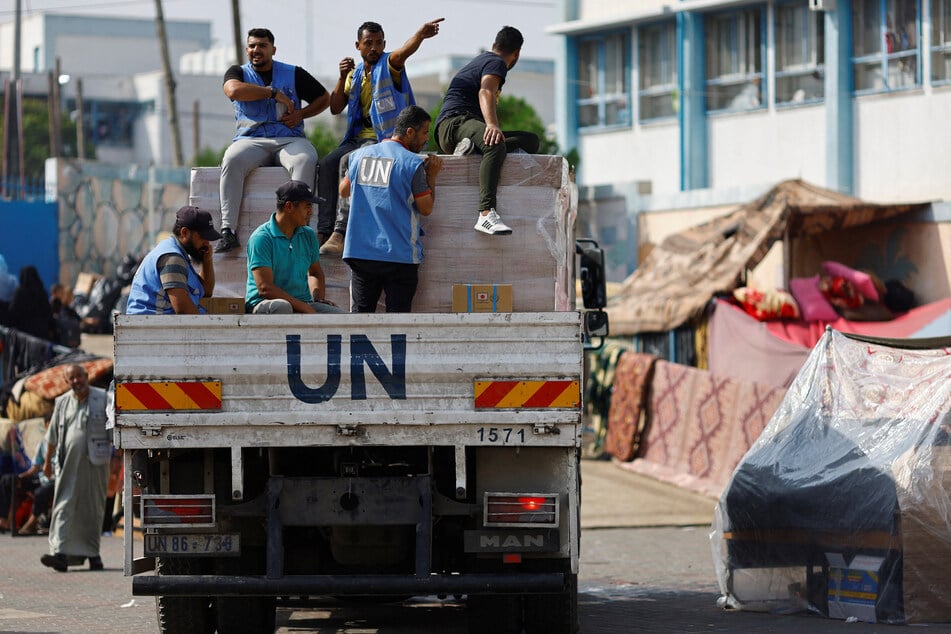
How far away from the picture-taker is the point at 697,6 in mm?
28844

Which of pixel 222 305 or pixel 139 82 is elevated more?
pixel 139 82

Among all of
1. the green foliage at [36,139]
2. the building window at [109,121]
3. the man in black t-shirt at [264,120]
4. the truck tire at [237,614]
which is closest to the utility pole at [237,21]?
the man in black t-shirt at [264,120]

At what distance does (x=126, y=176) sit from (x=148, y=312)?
27.3m

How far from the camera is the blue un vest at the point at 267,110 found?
33.5 feet

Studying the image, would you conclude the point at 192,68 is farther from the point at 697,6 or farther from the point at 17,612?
the point at 17,612

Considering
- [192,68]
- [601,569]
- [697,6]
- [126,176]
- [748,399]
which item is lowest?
[601,569]

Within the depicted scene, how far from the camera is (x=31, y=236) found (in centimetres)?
3256

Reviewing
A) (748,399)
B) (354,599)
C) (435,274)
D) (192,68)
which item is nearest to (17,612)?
(354,599)

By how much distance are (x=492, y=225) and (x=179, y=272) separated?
5.70ft

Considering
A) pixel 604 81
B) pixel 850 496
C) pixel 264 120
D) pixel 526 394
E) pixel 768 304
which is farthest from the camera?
pixel 604 81

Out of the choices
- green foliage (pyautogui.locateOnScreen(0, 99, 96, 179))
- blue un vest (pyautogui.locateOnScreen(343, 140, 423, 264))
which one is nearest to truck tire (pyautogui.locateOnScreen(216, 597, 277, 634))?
blue un vest (pyautogui.locateOnScreen(343, 140, 423, 264))

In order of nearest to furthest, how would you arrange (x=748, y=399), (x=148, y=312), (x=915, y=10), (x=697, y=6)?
(x=148, y=312), (x=748, y=399), (x=915, y=10), (x=697, y=6)

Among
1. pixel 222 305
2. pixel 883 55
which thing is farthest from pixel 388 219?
pixel 883 55

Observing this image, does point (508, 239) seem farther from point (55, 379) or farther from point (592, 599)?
point (55, 379)
